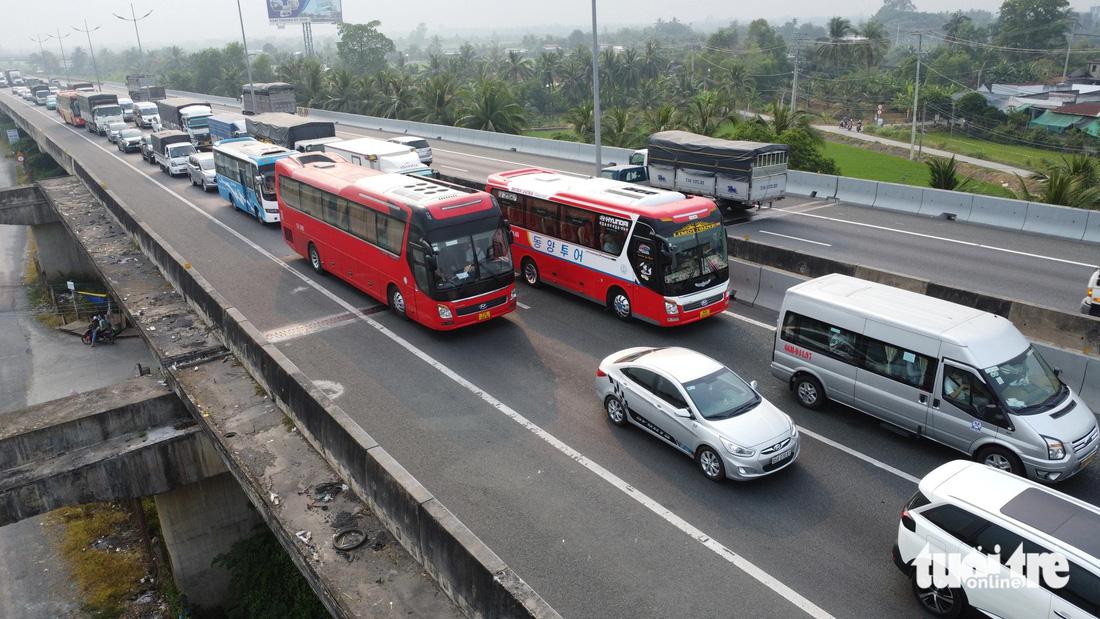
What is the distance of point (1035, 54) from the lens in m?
119

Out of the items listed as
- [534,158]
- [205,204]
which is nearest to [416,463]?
[205,204]

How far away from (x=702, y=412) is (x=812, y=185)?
2190 cm

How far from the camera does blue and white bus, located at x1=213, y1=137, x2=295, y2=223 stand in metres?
25.8

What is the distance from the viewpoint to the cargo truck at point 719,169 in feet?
82.8

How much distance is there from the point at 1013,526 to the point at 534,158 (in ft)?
114

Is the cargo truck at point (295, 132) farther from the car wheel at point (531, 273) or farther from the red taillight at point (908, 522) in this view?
the red taillight at point (908, 522)

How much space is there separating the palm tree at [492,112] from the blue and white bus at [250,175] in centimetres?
2368

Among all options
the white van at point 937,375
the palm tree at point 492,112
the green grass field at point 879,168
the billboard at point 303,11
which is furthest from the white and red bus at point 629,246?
the billboard at point 303,11

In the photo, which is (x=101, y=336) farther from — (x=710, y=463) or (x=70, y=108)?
(x=70, y=108)

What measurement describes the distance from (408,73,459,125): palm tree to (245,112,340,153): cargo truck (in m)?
20.2

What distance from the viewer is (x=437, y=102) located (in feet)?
190

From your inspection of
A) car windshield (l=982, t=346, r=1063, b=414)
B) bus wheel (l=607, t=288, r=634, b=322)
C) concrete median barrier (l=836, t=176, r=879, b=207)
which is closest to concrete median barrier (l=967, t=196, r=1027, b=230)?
concrete median barrier (l=836, t=176, r=879, b=207)

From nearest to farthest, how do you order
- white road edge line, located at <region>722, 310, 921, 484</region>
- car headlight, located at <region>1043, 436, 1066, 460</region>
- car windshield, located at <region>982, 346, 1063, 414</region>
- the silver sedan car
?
car headlight, located at <region>1043, 436, 1066, 460</region> → car windshield, located at <region>982, 346, 1063, 414</region> → the silver sedan car → white road edge line, located at <region>722, 310, 921, 484</region>

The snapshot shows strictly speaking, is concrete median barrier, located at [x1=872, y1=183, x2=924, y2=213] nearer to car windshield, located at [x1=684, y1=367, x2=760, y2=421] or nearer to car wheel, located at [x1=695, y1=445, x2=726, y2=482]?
car windshield, located at [x1=684, y1=367, x2=760, y2=421]
